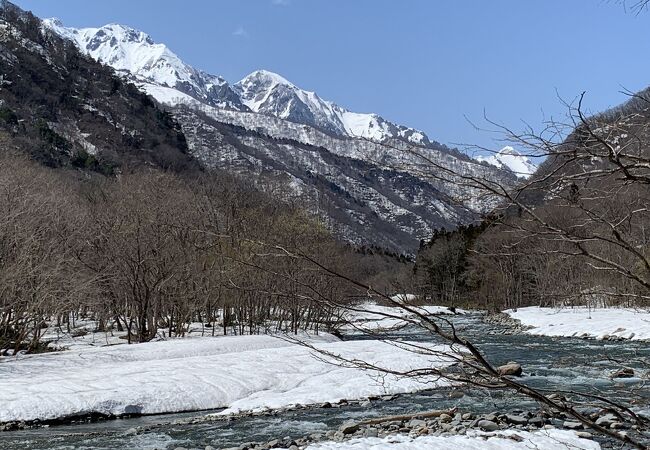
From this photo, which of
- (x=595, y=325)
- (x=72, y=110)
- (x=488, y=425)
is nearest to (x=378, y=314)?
(x=488, y=425)

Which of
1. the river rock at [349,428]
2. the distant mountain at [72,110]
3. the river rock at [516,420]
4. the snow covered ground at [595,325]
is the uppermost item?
the distant mountain at [72,110]

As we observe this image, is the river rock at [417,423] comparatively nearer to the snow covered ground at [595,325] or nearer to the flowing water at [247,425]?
the flowing water at [247,425]

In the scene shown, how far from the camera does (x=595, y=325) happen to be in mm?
32781

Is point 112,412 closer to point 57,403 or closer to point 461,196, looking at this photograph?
point 57,403

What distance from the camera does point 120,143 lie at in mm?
140500

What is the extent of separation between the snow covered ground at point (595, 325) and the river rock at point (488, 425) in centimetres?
1618

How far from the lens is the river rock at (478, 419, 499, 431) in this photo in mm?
11180

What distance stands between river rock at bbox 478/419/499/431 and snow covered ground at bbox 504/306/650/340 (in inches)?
637

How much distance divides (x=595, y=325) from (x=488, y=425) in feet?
80.7

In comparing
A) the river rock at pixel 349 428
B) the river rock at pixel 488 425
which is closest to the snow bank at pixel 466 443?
the river rock at pixel 488 425

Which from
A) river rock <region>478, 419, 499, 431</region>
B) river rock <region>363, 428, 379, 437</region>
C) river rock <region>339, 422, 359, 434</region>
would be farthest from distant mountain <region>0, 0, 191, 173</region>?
river rock <region>478, 419, 499, 431</region>

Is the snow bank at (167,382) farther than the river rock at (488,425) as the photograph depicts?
Yes

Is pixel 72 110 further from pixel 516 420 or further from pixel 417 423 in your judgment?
pixel 516 420

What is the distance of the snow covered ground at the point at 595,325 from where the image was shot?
28766mm
